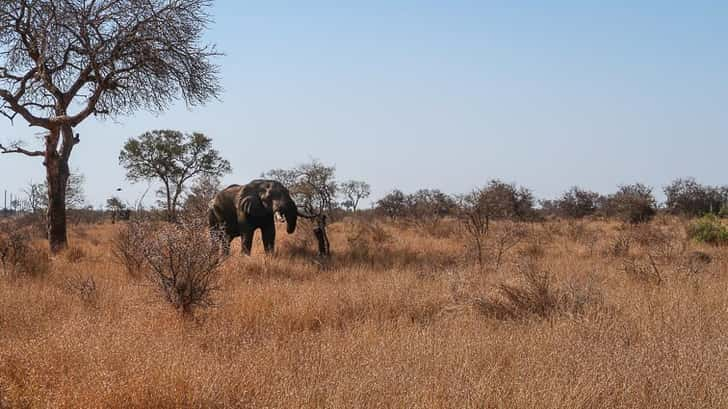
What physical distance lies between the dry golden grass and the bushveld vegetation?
0.02 m

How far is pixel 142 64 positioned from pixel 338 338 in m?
11.0

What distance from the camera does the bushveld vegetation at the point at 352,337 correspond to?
3848 millimetres

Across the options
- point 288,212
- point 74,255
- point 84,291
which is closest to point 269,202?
point 288,212

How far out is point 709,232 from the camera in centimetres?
1547

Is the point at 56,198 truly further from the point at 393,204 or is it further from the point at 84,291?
the point at 393,204

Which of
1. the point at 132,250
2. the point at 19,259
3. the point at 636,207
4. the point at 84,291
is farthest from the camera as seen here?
the point at 636,207

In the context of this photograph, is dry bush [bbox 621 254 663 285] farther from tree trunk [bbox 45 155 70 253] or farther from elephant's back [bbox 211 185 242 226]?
tree trunk [bbox 45 155 70 253]

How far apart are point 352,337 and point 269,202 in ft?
29.3

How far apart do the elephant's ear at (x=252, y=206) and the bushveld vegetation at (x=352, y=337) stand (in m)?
3.95

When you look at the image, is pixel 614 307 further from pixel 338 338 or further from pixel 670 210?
pixel 670 210

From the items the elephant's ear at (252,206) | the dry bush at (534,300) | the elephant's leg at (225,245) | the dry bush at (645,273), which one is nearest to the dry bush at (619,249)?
the dry bush at (645,273)

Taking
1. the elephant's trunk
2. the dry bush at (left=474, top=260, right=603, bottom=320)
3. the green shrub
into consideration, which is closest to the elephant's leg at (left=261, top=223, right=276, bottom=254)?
the elephant's trunk

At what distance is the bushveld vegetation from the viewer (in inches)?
151

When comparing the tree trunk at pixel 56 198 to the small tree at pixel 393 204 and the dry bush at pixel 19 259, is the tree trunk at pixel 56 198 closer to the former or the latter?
the dry bush at pixel 19 259
